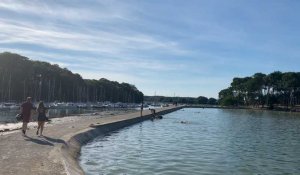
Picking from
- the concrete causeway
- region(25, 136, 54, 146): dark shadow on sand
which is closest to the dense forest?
the concrete causeway

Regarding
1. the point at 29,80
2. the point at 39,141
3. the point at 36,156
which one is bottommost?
the point at 36,156

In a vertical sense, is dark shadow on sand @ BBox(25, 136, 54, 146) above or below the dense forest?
below

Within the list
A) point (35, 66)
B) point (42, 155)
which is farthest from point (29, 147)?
point (35, 66)

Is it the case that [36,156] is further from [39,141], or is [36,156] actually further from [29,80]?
[29,80]

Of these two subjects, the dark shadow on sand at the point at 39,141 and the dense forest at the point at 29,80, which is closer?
the dark shadow on sand at the point at 39,141

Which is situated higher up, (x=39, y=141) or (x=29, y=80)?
(x=29, y=80)

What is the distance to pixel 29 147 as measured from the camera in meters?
23.1

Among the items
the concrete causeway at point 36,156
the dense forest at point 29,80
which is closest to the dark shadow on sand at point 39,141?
the concrete causeway at point 36,156

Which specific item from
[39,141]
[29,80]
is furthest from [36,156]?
[29,80]

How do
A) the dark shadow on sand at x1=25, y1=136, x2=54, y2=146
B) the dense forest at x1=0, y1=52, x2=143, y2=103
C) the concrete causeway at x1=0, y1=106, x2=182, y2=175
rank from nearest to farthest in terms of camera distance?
1. the concrete causeway at x1=0, y1=106, x2=182, y2=175
2. the dark shadow on sand at x1=25, y1=136, x2=54, y2=146
3. the dense forest at x1=0, y1=52, x2=143, y2=103

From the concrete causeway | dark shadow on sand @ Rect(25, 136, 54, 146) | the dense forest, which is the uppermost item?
the dense forest

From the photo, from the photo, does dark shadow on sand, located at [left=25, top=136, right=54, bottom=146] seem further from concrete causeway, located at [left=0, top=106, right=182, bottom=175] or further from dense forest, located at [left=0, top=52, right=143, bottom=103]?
dense forest, located at [left=0, top=52, right=143, bottom=103]

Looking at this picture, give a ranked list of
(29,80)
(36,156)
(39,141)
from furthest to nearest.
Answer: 1. (29,80)
2. (39,141)
3. (36,156)

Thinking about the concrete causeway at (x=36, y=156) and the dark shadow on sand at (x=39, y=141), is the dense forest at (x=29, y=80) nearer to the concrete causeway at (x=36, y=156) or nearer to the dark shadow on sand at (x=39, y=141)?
the concrete causeway at (x=36, y=156)
